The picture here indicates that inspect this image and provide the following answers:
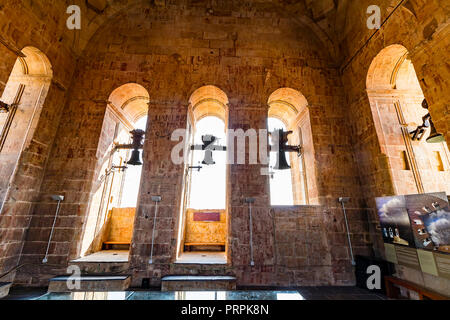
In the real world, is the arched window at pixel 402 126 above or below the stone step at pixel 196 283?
above

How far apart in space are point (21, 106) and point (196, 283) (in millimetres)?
7122

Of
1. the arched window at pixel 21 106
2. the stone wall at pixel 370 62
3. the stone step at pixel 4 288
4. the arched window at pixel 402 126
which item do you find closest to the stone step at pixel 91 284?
the stone step at pixel 4 288

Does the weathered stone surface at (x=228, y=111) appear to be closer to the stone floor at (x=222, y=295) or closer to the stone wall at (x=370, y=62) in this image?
the stone wall at (x=370, y=62)

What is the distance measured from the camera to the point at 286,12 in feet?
24.3

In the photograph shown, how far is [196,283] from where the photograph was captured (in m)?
4.43

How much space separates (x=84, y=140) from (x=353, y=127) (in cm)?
881

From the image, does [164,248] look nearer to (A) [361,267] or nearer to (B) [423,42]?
(A) [361,267]

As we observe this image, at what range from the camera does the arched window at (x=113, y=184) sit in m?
5.78

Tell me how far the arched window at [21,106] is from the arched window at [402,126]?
10069 mm

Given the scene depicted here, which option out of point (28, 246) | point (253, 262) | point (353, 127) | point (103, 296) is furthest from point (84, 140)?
point (353, 127)

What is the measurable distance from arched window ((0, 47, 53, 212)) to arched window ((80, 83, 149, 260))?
1.74 m

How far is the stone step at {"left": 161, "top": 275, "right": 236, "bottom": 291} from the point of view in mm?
4395

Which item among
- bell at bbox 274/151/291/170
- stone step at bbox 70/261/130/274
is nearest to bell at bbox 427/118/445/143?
bell at bbox 274/151/291/170

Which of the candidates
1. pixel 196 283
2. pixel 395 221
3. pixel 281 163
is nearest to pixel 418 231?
pixel 395 221
